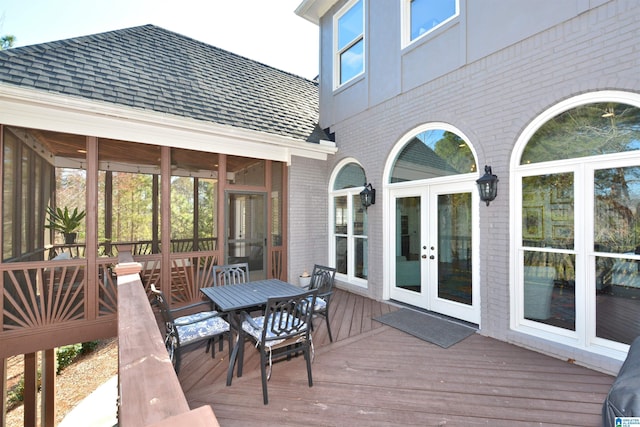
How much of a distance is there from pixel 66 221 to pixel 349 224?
4872 mm

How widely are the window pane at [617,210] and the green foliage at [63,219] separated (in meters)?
6.56

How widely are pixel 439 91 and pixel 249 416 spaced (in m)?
4.78

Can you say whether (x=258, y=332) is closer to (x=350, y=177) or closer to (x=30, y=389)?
(x=350, y=177)

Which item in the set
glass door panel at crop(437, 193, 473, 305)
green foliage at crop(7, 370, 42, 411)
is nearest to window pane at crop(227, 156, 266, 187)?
glass door panel at crop(437, 193, 473, 305)

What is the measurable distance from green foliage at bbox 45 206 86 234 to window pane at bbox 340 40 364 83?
5.56m

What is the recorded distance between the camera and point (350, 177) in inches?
243

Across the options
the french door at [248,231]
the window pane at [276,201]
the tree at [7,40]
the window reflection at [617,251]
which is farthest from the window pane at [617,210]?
the tree at [7,40]

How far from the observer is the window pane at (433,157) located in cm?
420

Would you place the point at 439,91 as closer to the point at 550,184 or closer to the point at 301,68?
the point at 550,184

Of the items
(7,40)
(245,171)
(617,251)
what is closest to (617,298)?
(617,251)

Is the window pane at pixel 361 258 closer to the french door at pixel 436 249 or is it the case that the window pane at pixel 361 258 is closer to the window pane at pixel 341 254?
the window pane at pixel 341 254

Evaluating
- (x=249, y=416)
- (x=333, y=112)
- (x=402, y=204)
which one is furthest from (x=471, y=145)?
(x=249, y=416)

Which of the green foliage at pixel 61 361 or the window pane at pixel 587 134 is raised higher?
the window pane at pixel 587 134

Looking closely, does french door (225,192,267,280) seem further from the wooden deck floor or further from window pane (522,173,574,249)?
window pane (522,173,574,249)
